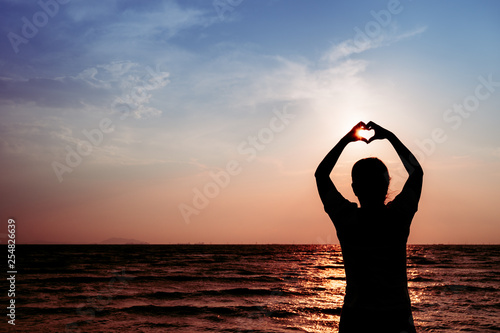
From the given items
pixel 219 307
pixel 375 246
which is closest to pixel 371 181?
pixel 375 246

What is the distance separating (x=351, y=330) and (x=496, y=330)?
444 inches

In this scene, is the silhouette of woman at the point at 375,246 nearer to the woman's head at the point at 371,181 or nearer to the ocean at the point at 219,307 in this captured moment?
the woman's head at the point at 371,181

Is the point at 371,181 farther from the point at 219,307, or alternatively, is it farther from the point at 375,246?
the point at 219,307

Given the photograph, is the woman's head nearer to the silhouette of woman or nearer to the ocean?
the silhouette of woman

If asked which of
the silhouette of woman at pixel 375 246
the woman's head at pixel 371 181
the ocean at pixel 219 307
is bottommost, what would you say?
the ocean at pixel 219 307

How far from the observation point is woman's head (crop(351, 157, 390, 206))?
1.93 metres

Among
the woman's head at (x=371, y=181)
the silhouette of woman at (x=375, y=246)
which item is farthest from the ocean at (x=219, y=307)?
the woman's head at (x=371, y=181)

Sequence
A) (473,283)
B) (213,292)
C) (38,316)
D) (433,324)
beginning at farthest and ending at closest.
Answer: (473,283)
(213,292)
(38,316)
(433,324)

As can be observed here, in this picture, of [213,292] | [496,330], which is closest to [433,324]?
[496,330]

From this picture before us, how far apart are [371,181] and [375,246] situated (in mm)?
323

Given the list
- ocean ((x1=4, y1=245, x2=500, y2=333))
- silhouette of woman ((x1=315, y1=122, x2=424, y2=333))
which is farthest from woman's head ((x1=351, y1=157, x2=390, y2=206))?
ocean ((x1=4, y1=245, x2=500, y2=333))

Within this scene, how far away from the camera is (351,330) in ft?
6.14

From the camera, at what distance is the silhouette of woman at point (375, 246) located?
184 cm

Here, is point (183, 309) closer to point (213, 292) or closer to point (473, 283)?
point (213, 292)
